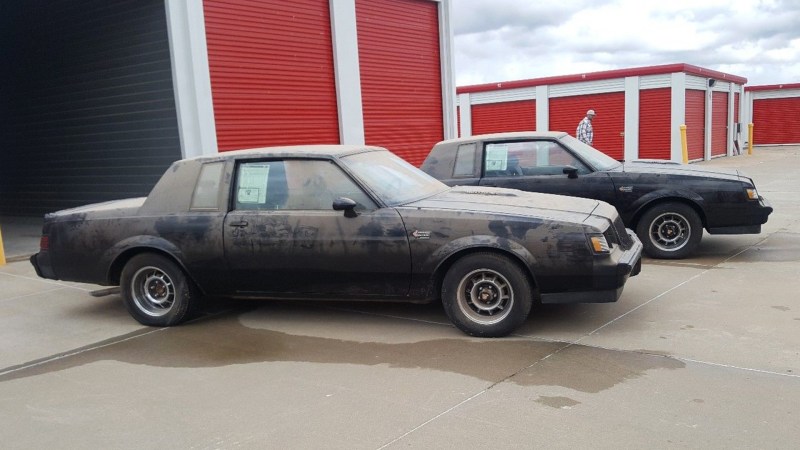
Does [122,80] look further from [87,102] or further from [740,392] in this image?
[740,392]

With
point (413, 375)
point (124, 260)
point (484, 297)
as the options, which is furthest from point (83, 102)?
point (413, 375)

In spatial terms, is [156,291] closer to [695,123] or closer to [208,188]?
[208,188]

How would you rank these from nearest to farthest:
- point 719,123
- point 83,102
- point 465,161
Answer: point 465,161
point 83,102
point 719,123

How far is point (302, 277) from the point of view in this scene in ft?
18.4

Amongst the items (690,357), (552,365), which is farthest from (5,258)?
(690,357)

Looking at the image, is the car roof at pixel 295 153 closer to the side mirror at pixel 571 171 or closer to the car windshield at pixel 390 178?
the car windshield at pixel 390 178

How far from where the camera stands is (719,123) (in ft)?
89.8

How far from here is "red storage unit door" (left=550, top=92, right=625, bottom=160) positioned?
24672 millimetres

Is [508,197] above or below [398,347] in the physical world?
above

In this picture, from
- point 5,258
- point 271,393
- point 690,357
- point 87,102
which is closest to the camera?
point 271,393

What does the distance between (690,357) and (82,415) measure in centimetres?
387

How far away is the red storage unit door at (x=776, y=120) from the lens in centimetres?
3475

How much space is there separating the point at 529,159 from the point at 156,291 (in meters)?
4.49

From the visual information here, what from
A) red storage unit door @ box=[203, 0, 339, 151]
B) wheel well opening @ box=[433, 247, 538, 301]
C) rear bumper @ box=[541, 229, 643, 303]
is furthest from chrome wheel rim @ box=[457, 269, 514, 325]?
red storage unit door @ box=[203, 0, 339, 151]
